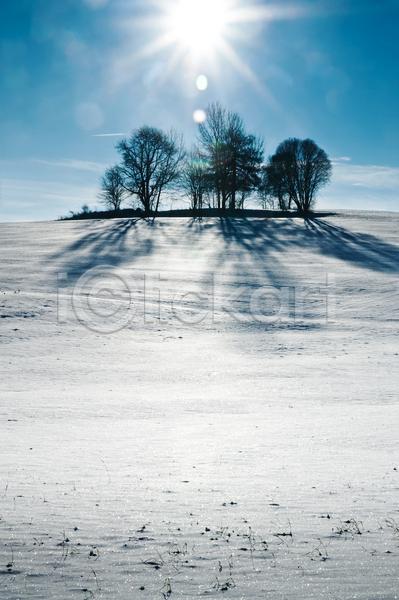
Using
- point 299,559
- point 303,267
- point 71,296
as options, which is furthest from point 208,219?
point 299,559

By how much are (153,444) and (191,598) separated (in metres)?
2.34

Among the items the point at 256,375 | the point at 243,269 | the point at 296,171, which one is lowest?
the point at 256,375

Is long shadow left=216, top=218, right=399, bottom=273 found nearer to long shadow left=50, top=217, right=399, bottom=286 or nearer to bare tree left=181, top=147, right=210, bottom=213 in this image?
long shadow left=50, top=217, right=399, bottom=286

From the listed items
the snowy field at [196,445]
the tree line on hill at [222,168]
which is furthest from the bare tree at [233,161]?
the snowy field at [196,445]

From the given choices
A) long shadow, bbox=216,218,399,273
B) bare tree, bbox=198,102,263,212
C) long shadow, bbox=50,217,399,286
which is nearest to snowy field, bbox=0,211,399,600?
long shadow, bbox=50,217,399,286

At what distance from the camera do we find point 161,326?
1227cm

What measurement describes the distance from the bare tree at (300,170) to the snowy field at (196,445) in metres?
36.0

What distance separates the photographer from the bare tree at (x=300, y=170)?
48.9 meters

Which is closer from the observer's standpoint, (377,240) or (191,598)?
(191,598)

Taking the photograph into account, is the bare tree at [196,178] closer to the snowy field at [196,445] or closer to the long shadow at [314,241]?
the long shadow at [314,241]

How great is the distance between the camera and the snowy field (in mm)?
2875

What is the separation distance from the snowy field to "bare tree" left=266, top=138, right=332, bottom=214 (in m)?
36.0

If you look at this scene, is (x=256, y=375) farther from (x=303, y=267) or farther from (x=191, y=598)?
(x=303, y=267)

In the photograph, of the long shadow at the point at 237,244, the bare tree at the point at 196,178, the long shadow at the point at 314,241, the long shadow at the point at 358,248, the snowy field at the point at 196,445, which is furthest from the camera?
the bare tree at the point at 196,178
